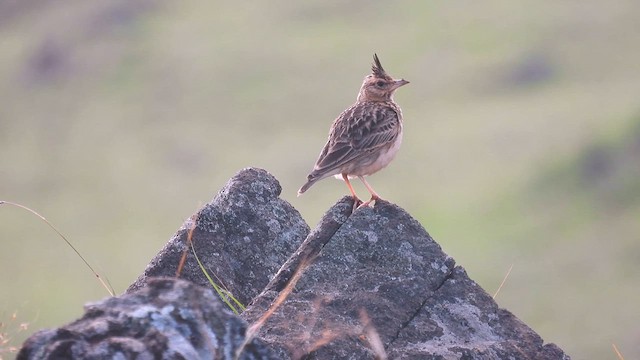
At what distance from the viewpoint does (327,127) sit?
279ft

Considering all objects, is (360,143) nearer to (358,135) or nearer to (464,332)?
(358,135)

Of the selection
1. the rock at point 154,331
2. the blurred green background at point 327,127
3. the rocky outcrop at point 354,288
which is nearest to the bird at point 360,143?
the rocky outcrop at point 354,288

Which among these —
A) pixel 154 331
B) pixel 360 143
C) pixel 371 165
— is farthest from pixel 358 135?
pixel 154 331

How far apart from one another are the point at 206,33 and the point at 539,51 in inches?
1120

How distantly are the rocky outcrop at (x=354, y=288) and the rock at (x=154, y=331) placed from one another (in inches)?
30.0

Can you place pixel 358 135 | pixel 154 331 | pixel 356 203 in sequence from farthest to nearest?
1. pixel 358 135
2. pixel 356 203
3. pixel 154 331

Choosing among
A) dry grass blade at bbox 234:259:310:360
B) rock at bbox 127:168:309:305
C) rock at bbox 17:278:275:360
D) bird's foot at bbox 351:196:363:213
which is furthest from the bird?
rock at bbox 17:278:275:360

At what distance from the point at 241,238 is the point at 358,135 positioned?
2.26 meters

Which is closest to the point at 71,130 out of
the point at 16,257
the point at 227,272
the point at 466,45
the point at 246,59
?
the point at 246,59

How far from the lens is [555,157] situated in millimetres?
79125

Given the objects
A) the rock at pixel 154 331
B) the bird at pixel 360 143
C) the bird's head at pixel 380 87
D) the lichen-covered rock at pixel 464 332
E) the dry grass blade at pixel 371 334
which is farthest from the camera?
the bird's head at pixel 380 87

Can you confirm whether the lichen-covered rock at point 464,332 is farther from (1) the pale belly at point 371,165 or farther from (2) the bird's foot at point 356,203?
(1) the pale belly at point 371,165

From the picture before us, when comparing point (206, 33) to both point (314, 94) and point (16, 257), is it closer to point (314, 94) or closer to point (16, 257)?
point (314, 94)

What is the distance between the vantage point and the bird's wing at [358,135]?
1097 centimetres
